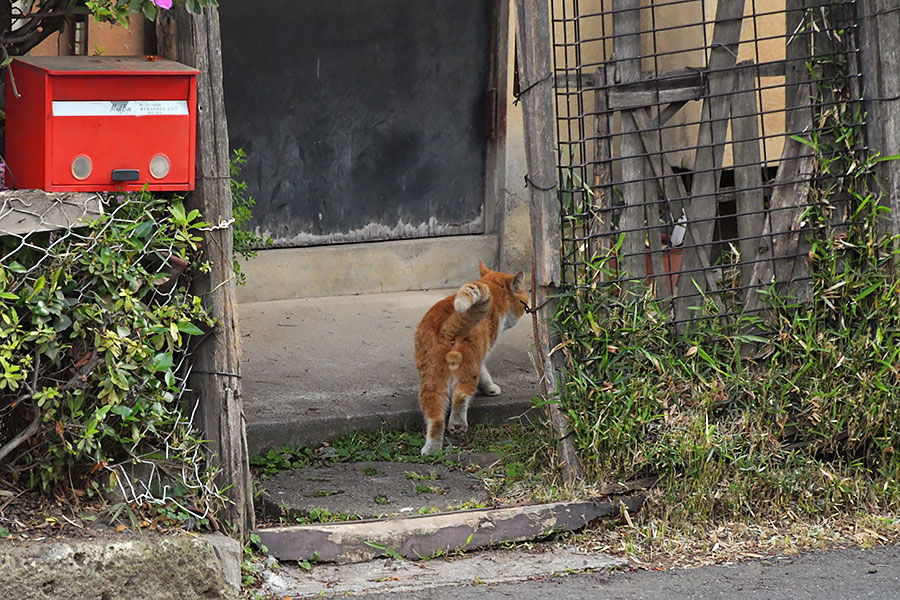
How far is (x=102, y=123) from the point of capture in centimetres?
379

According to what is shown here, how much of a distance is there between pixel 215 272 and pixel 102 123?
2.22 ft

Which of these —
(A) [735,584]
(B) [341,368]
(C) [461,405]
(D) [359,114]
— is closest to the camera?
(A) [735,584]

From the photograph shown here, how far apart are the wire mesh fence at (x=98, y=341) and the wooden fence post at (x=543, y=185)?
145 centimetres

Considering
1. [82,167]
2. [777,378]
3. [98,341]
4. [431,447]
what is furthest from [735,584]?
[82,167]

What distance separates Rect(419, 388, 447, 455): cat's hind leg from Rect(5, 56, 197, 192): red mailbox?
191 cm

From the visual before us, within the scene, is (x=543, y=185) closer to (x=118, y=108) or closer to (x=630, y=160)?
(x=630, y=160)

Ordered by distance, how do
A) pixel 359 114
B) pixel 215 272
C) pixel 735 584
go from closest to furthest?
pixel 215 272, pixel 735 584, pixel 359 114

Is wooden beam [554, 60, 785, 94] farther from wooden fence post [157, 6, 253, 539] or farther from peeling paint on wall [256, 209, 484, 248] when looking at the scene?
peeling paint on wall [256, 209, 484, 248]

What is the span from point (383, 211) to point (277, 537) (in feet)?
12.2

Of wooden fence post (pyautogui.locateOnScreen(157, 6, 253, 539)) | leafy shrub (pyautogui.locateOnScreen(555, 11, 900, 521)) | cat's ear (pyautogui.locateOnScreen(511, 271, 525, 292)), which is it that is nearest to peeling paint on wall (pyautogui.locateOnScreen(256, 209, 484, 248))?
cat's ear (pyautogui.locateOnScreen(511, 271, 525, 292))

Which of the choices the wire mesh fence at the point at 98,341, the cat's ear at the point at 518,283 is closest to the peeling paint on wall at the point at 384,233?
the cat's ear at the point at 518,283

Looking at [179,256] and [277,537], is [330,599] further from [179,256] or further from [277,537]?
[179,256]

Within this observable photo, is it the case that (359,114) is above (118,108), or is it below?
above

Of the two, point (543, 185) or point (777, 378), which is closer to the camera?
point (543, 185)
